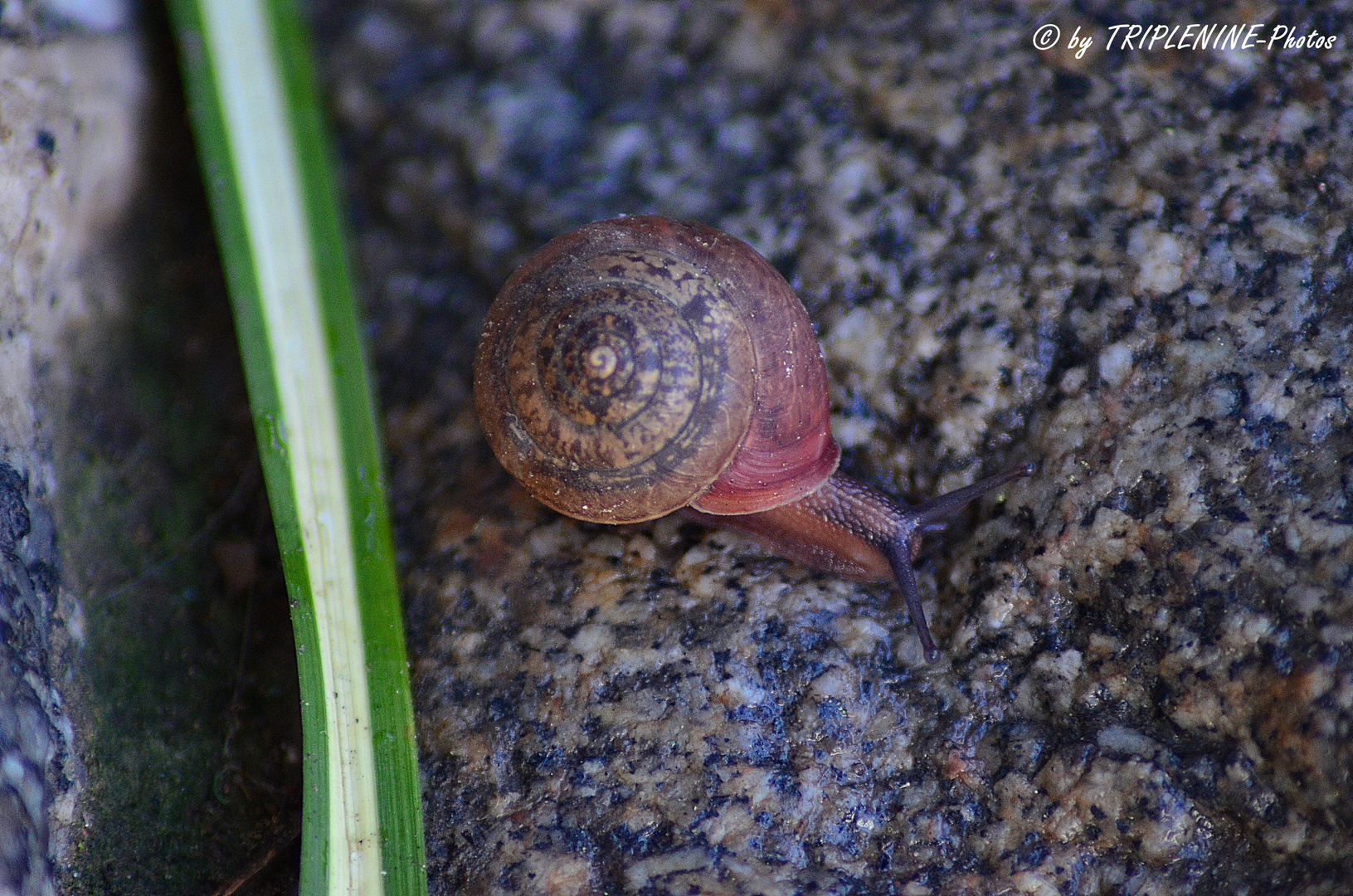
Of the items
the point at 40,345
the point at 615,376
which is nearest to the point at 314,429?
the point at 615,376

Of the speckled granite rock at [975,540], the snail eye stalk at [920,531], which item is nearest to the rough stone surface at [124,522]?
the speckled granite rock at [975,540]

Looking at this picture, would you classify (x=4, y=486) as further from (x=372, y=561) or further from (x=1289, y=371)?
(x=1289, y=371)

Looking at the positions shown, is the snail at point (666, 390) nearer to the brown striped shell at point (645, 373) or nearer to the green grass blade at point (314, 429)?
the brown striped shell at point (645, 373)

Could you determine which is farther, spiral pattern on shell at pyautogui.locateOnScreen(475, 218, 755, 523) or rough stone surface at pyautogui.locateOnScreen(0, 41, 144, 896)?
spiral pattern on shell at pyautogui.locateOnScreen(475, 218, 755, 523)

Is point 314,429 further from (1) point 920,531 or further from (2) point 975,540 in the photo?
(2) point 975,540

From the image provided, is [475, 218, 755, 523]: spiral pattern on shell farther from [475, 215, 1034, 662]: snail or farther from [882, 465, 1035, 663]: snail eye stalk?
[882, 465, 1035, 663]: snail eye stalk

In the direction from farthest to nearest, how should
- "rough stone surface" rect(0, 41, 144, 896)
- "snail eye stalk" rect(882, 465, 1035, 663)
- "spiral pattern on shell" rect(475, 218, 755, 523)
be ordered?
"snail eye stalk" rect(882, 465, 1035, 663) → "spiral pattern on shell" rect(475, 218, 755, 523) → "rough stone surface" rect(0, 41, 144, 896)

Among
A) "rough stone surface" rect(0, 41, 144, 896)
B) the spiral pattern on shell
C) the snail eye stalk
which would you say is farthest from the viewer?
the snail eye stalk

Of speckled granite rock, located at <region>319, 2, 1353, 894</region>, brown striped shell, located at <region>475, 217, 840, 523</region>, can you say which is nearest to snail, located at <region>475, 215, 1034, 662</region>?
brown striped shell, located at <region>475, 217, 840, 523</region>

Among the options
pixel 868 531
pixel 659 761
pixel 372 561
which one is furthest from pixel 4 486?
pixel 868 531
